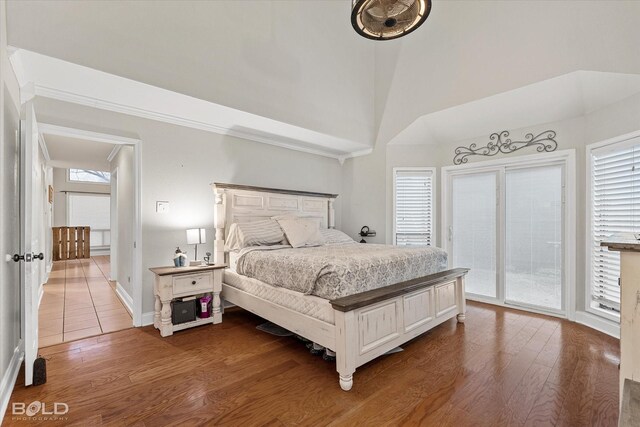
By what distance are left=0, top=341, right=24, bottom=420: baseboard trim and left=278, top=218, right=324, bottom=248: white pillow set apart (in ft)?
8.26

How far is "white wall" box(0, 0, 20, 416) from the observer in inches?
73.5

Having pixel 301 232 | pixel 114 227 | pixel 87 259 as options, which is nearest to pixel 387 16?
pixel 301 232

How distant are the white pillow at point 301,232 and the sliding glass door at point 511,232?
2.18m

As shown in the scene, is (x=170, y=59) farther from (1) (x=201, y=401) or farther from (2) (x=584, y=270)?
(2) (x=584, y=270)

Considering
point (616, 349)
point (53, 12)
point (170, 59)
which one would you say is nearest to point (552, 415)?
point (616, 349)

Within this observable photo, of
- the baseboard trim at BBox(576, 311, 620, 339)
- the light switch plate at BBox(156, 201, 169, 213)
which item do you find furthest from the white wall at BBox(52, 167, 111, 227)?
the baseboard trim at BBox(576, 311, 620, 339)

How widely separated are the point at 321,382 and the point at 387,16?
8.84 feet

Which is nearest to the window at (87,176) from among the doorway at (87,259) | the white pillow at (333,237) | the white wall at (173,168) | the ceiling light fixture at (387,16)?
the doorway at (87,259)

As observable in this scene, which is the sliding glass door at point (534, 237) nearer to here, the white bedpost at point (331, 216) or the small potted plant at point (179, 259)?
the white bedpost at point (331, 216)

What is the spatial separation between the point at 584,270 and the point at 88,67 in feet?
17.5

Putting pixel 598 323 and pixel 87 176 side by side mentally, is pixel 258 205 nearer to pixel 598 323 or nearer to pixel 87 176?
pixel 598 323

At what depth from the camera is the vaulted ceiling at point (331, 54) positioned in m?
2.45

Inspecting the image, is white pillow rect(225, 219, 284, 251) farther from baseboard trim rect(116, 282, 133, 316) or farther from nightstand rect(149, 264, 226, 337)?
baseboard trim rect(116, 282, 133, 316)

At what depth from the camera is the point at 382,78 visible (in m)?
4.64
